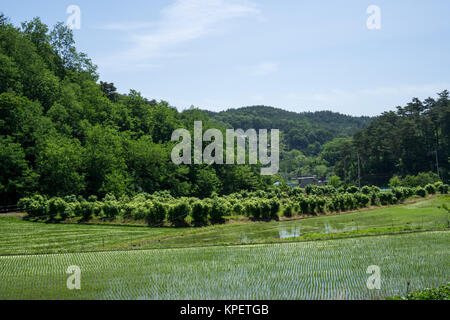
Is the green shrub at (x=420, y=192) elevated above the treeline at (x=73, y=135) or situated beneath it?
situated beneath

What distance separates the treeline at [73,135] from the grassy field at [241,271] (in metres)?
32.2

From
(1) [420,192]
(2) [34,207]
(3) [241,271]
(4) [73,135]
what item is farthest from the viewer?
(4) [73,135]

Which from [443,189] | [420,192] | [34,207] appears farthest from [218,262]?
[443,189]

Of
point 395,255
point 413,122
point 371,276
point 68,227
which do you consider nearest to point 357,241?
point 395,255

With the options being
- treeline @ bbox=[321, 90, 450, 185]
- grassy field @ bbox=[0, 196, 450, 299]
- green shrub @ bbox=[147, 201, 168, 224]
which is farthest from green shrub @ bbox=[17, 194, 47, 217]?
treeline @ bbox=[321, 90, 450, 185]

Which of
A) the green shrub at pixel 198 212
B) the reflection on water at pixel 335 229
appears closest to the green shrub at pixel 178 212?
the green shrub at pixel 198 212

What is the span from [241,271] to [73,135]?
60.3 m

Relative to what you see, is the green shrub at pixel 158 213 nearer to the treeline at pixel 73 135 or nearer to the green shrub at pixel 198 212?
the green shrub at pixel 198 212

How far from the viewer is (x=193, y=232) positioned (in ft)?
138

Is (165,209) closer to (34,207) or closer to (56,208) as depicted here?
(56,208)

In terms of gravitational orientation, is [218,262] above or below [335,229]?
below

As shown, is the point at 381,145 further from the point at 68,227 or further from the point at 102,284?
the point at 102,284

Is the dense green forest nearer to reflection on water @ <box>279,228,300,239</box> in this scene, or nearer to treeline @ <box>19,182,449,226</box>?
treeline @ <box>19,182,449,226</box>

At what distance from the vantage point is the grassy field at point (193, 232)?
3348 cm
